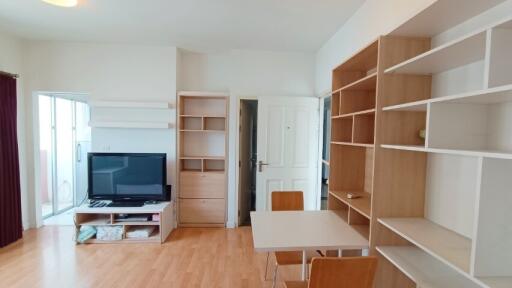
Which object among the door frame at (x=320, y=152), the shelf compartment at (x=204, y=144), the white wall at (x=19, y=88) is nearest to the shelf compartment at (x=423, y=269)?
the door frame at (x=320, y=152)

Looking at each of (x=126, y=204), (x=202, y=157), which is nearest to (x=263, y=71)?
(x=202, y=157)

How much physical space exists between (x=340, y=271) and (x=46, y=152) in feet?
16.1

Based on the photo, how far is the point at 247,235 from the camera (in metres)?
3.84

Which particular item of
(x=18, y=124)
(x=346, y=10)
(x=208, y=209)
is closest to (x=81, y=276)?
(x=208, y=209)

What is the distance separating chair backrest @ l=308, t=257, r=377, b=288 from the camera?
1.36 meters

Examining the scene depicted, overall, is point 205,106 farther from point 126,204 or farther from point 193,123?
point 126,204

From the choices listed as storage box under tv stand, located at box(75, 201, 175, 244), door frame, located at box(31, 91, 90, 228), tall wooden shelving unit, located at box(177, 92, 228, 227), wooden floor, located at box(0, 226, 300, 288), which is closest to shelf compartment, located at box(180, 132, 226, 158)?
tall wooden shelving unit, located at box(177, 92, 228, 227)

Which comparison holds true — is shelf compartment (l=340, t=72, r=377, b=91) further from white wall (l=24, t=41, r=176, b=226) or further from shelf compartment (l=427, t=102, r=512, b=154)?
white wall (l=24, t=41, r=176, b=226)

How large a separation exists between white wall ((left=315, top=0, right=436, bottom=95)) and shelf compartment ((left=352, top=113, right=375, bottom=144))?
0.58m

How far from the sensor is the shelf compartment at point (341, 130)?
2543 millimetres

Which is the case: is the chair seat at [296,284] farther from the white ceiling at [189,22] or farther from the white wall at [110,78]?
the white wall at [110,78]

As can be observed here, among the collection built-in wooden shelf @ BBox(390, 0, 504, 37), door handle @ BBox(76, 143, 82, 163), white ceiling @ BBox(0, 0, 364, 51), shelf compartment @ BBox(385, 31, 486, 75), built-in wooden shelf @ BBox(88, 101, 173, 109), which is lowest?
door handle @ BBox(76, 143, 82, 163)

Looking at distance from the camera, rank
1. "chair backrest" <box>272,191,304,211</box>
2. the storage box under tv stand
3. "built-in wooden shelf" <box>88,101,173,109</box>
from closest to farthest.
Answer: "chair backrest" <box>272,191,304,211</box> < the storage box under tv stand < "built-in wooden shelf" <box>88,101,173,109</box>

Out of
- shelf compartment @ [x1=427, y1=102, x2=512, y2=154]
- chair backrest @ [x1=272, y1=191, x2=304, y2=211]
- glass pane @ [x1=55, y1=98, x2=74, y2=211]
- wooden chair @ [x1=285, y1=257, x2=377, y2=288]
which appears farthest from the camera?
glass pane @ [x1=55, y1=98, x2=74, y2=211]
